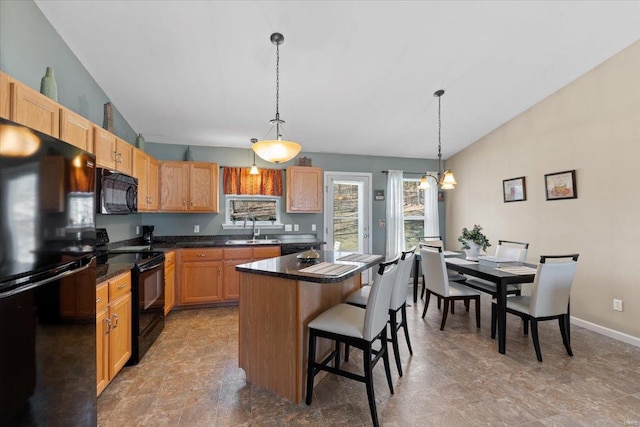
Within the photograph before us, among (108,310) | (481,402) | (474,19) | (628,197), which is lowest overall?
(481,402)

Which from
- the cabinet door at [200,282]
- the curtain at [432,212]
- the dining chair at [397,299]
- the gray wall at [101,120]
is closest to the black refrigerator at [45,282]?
the gray wall at [101,120]

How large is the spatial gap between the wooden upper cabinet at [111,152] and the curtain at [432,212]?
4.89 m

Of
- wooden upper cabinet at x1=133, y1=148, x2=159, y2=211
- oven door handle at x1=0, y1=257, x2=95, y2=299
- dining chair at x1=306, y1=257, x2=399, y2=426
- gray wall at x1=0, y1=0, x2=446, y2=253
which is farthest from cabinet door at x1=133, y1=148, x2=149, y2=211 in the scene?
dining chair at x1=306, y1=257, x2=399, y2=426

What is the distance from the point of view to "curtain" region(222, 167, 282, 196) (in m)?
4.54

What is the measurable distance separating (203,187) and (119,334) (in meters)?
2.41

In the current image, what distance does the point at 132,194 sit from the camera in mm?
3131

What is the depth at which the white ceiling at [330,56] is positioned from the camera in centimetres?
229

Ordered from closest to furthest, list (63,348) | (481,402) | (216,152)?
(63,348), (481,402), (216,152)

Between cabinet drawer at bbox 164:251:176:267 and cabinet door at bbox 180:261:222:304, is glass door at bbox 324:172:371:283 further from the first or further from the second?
cabinet drawer at bbox 164:251:176:267

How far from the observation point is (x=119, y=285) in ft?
7.14

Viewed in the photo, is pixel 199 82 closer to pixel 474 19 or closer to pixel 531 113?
pixel 474 19

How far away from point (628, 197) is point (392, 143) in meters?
2.96

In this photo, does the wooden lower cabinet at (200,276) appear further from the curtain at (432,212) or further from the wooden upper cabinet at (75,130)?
the curtain at (432,212)

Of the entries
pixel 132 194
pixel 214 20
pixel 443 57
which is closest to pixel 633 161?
pixel 443 57
